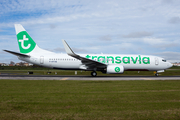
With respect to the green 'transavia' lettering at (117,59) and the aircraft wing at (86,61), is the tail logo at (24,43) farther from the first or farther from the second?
the green 'transavia' lettering at (117,59)

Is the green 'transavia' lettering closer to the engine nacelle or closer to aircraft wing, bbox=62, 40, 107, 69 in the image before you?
aircraft wing, bbox=62, 40, 107, 69

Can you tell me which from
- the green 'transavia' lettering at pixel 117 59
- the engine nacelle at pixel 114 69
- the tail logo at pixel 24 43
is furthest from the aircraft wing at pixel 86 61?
the tail logo at pixel 24 43

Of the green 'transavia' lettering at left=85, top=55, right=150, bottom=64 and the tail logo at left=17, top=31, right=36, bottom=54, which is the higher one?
the tail logo at left=17, top=31, right=36, bottom=54

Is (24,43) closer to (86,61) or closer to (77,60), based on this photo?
(77,60)

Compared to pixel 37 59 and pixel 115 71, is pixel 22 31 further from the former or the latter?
pixel 115 71

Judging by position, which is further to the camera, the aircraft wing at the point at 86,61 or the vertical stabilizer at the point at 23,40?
the vertical stabilizer at the point at 23,40

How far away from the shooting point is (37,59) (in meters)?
24.9

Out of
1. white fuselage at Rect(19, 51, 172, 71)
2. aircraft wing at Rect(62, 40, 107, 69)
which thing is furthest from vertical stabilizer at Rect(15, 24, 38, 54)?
aircraft wing at Rect(62, 40, 107, 69)

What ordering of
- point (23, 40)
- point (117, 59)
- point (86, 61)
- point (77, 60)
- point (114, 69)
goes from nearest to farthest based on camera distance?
point (114, 69) < point (86, 61) < point (77, 60) < point (117, 59) < point (23, 40)

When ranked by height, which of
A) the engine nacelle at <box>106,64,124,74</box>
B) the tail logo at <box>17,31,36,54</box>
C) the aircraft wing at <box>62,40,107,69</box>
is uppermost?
the tail logo at <box>17,31,36,54</box>

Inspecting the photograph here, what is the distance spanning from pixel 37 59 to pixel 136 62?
15.2 meters

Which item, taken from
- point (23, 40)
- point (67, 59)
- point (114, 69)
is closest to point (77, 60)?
point (67, 59)

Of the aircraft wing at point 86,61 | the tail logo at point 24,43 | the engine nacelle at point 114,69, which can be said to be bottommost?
the engine nacelle at point 114,69

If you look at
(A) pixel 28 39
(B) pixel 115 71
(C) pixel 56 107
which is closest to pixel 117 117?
(C) pixel 56 107
